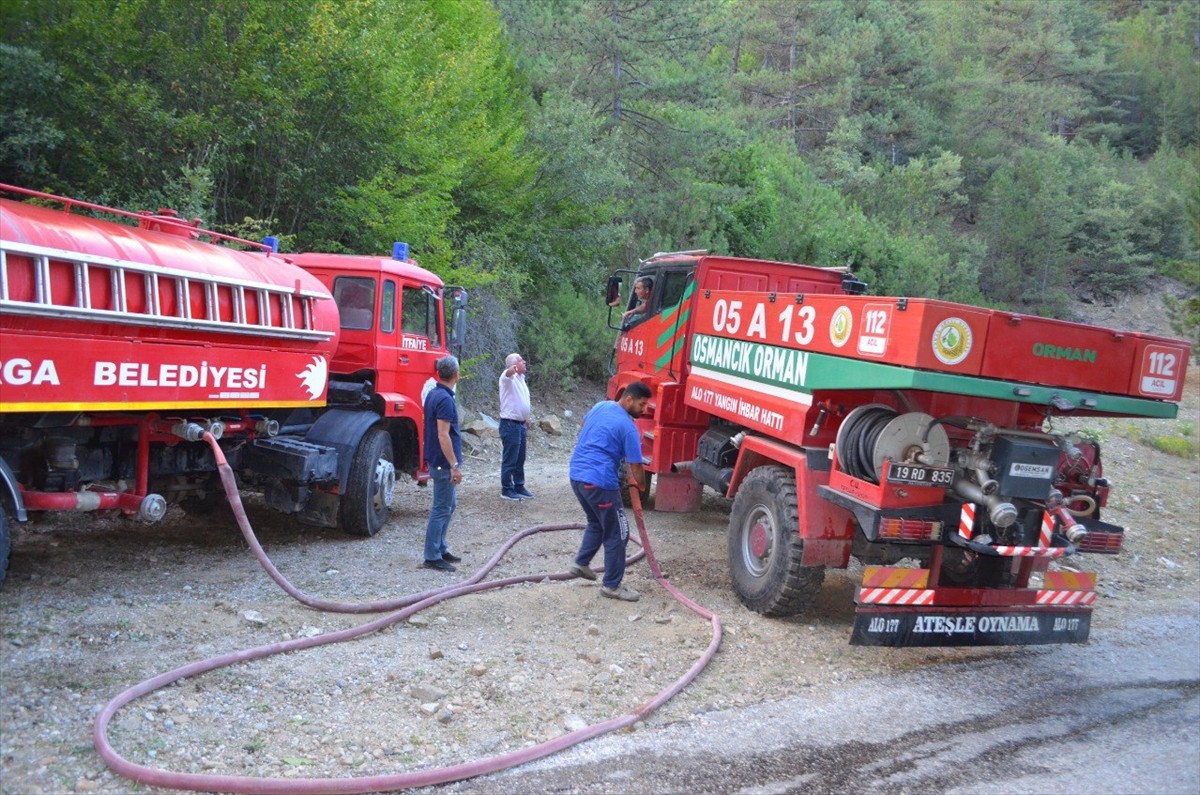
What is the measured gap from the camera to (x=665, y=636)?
648cm

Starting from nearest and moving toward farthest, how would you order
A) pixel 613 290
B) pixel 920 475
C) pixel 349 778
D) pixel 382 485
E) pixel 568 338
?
pixel 349 778
pixel 920 475
pixel 382 485
pixel 613 290
pixel 568 338

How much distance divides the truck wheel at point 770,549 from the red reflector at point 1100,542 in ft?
5.76

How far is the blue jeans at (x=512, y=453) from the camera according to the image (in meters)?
11.0

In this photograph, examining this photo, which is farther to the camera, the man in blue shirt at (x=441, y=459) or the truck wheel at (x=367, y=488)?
the truck wheel at (x=367, y=488)

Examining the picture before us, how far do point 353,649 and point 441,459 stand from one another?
2.21 m

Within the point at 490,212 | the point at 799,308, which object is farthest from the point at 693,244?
the point at 799,308

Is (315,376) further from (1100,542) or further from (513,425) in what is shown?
(1100,542)

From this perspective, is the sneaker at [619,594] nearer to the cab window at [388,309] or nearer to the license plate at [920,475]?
the license plate at [920,475]

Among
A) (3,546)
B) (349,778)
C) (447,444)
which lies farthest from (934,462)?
(3,546)

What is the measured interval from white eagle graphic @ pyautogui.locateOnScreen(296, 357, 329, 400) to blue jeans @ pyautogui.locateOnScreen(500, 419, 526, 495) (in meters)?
3.16

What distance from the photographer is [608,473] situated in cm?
698

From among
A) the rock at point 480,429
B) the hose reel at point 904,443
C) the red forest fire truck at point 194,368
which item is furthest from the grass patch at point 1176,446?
the red forest fire truck at point 194,368

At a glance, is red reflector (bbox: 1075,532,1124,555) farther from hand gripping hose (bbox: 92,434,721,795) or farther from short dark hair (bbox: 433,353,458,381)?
short dark hair (bbox: 433,353,458,381)

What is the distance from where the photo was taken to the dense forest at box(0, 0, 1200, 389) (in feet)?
40.5
